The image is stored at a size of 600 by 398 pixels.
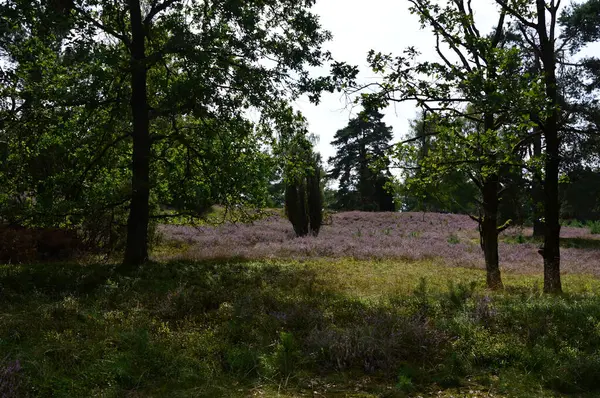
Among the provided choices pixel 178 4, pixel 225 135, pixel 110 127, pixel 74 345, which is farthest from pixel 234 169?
pixel 74 345

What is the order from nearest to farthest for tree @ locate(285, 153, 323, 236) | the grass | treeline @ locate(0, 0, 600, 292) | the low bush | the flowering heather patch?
the grass
treeline @ locate(0, 0, 600, 292)
the low bush
the flowering heather patch
tree @ locate(285, 153, 323, 236)

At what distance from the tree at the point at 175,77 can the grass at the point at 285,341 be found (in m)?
3.55

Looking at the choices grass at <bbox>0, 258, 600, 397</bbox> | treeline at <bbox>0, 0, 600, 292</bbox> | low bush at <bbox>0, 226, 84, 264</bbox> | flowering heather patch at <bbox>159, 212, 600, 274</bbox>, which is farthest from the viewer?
flowering heather patch at <bbox>159, 212, 600, 274</bbox>

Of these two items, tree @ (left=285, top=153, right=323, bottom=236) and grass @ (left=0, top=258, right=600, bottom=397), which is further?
tree @ (left=285, top=153, right=323, bottom=236)

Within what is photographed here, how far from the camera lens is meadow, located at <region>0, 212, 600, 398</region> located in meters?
4.50

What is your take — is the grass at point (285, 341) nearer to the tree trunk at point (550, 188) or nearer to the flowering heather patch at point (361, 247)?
the tree trunk at point (550, 188)

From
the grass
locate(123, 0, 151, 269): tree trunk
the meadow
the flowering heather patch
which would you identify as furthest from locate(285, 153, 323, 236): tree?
the grass

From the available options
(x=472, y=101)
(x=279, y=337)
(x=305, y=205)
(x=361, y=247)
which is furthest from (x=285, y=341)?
(x=305, y=205)

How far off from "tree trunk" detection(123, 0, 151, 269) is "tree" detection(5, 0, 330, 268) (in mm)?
23

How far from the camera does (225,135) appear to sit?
11766mm

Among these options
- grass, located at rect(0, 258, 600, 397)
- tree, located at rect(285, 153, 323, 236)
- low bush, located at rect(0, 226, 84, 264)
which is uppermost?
tree, located at rect(285, 153, 323, 236)

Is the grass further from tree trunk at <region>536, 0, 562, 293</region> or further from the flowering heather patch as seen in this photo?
the flowering heather patch

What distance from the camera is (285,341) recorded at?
513 cm

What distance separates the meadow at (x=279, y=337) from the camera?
4.50 m
